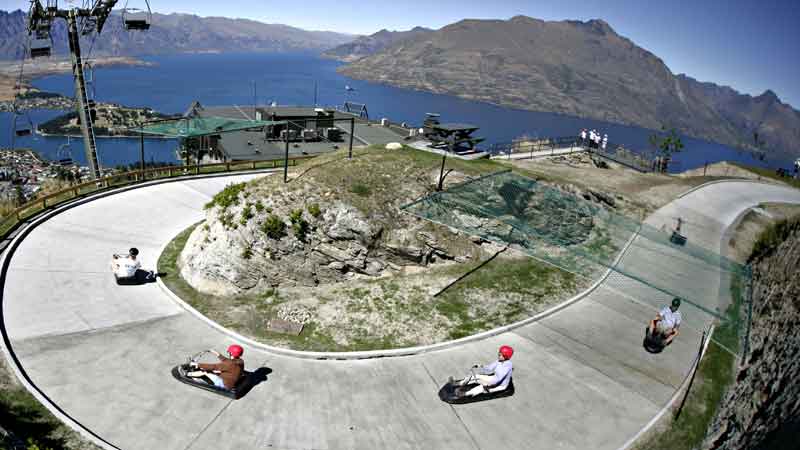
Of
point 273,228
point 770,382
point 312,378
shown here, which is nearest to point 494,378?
point 312,378

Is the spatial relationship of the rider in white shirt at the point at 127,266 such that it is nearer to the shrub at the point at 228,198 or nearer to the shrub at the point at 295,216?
the shrub at the point at 228,198

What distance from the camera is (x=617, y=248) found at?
45.6ft

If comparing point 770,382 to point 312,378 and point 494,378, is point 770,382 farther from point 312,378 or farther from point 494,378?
point 312,378

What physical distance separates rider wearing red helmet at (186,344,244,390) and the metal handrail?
13818 mm

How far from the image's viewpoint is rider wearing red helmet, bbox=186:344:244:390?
10.8 meters

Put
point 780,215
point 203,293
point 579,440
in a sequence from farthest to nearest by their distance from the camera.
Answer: point 780,215
point 203,293
point 579,440

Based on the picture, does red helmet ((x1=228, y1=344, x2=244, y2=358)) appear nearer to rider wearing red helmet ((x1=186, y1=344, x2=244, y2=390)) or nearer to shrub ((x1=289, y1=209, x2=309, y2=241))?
rider wearing red helmet ((x1=186, y1=344, x2=244, y2=390))

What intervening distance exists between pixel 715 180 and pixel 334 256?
134 ft

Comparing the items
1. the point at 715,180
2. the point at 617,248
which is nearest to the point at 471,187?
the point at 617,248

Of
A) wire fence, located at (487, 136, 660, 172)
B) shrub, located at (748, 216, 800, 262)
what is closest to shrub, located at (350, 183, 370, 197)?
shrub, located at (748, 216, 800, 262)

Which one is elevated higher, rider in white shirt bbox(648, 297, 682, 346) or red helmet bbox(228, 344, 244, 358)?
rider in white shirt bbox(648, 297, 682, 346)

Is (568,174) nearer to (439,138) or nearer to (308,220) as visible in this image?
(439,138)

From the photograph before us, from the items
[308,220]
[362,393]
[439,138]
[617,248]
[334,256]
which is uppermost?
[439,138]

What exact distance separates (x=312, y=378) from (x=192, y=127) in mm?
20727
